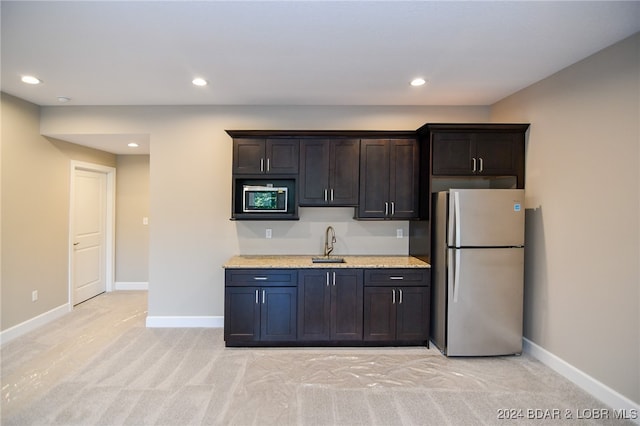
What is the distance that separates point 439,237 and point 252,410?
2.36 metres

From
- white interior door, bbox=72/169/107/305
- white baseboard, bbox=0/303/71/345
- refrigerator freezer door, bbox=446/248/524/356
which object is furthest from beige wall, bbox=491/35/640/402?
white interior door, bbox=72/169/107/305

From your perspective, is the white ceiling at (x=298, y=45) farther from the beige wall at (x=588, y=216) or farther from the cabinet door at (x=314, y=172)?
the cabinet door at (x=314, y=172)

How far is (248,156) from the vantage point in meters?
3.67

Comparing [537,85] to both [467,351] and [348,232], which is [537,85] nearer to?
[348,232]

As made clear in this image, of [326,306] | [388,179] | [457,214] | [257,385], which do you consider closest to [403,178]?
[388,179]

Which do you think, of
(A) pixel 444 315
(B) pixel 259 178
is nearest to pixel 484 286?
(A) pixel 444 315

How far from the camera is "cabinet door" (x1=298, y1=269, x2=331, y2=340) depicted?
3.40 m

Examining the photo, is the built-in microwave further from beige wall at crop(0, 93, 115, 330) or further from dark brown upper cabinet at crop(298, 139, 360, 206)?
beige wall at crop(0, 93, 115, 330)

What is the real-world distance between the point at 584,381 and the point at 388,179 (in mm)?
2527

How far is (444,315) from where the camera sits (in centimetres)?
326

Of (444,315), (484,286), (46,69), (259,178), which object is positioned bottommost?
(444,315)

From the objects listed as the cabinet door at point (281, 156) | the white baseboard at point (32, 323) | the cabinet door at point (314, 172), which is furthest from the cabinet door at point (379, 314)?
the white baseboard at point (32, 323)

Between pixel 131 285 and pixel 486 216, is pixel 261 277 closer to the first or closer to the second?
pixel 486 216

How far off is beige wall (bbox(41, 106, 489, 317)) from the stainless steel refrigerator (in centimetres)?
125
